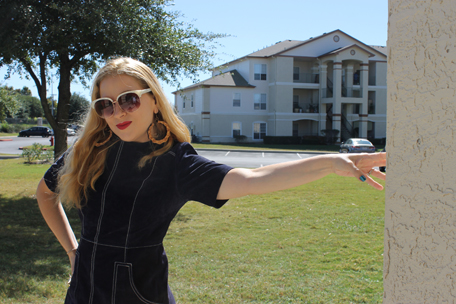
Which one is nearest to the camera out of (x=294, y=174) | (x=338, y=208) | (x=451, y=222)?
(x=451, y=222)

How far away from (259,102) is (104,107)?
133 feet

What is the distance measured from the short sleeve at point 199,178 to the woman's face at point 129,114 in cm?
30

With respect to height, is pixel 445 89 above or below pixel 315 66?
below

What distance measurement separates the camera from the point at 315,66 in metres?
42.5

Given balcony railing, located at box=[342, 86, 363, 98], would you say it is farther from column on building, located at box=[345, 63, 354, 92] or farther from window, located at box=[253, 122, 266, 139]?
window, located at box=[253, 122, 266, 139]

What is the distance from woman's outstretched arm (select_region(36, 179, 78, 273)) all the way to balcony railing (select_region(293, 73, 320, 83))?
4156cm

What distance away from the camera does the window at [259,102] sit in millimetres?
Answer: 41812

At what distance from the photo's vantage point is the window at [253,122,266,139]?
42.3m

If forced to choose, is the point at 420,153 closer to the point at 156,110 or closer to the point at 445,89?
the point at 445,89

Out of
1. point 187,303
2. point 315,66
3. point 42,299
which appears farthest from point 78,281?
point 315,66

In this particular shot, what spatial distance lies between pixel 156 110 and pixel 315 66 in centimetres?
4258

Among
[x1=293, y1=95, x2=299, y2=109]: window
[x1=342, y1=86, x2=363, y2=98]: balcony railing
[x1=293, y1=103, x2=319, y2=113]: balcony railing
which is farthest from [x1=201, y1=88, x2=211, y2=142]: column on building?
[x1=342, y1=86, x2=363, y2=98]: balcony railing

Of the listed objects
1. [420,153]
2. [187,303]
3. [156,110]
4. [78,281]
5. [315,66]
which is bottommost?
[187,303]

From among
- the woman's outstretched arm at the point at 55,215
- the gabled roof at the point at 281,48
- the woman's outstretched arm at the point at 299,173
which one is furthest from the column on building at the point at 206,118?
the woman's outstretched arm at the point at 299,173
